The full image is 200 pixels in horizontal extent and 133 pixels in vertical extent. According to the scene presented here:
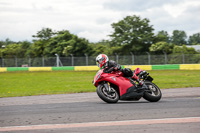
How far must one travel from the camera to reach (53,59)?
41156 mm

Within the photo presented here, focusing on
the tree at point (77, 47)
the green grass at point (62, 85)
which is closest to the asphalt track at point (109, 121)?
the green grass at point (62, 85)

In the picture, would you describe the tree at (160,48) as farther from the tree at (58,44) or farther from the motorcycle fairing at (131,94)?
the motorcycle fairing at (131,94)

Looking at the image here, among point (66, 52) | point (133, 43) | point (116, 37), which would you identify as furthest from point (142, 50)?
point (66, 52)

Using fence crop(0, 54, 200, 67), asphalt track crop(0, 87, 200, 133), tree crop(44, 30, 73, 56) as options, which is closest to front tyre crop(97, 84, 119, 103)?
asphalt track crop(0, 87, 200, 133)

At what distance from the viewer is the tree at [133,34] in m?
55.3

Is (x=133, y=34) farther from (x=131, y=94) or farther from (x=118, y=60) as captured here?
(x=131, y=94)

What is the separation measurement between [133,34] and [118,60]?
Answer: 1795 cm

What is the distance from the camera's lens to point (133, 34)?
182 feet

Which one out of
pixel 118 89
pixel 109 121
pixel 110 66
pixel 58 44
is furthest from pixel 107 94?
pixel 58 44

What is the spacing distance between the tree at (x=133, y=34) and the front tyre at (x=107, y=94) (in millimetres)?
46273

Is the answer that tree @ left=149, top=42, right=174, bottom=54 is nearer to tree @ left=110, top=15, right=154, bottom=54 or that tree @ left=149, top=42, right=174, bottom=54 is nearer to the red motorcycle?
tree @ left=110, top=15, right=154, bottom=54

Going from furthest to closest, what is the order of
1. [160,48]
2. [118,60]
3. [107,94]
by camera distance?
[160,48]
[118,60]
[107,94]

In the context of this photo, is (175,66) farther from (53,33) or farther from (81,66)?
(53,33)

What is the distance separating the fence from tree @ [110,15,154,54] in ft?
53.8
